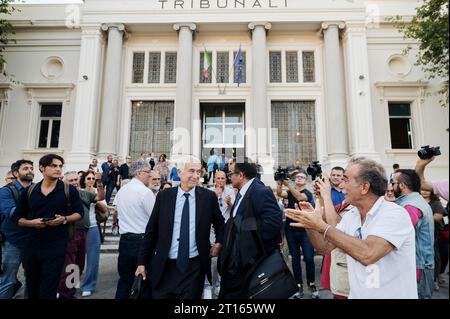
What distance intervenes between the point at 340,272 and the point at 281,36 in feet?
53.9

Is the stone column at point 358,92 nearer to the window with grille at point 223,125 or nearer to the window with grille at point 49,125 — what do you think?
the window with grille at point 223,125

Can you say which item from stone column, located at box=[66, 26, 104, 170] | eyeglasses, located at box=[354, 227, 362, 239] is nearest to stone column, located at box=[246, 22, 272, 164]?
stone column, located at box=[66, 26, 104, 170]

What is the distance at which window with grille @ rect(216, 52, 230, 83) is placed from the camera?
666 inches

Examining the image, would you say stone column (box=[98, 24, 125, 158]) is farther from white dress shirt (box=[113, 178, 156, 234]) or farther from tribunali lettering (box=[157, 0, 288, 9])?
white dress shirt (box=[113, 178, 156, 234])

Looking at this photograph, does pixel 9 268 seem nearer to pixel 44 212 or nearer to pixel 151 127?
pixel 44 212

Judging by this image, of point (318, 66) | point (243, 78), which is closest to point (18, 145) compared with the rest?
point (243, 78)

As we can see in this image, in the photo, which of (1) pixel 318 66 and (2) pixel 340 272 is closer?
(2) pixel 340 272

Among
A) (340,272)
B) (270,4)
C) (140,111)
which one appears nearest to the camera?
(340,272)

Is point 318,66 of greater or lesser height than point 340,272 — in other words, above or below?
above

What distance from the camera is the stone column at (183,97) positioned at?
15266mm

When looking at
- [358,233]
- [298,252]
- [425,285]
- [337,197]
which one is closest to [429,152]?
[425,285]

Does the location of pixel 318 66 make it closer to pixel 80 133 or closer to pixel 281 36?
pixel 281 36

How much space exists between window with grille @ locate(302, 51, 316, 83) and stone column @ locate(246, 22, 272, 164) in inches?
101

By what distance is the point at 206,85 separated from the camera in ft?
54.9
